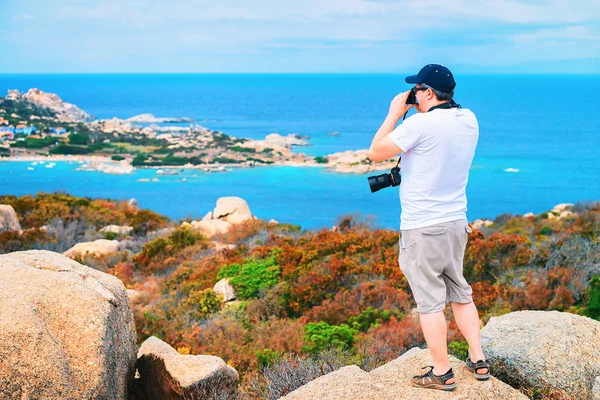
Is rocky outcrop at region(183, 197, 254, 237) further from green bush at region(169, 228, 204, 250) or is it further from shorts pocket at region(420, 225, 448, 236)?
shorts pocket at region(420, 225, 448, 236)

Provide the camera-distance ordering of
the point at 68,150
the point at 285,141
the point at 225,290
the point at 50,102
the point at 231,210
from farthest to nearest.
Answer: the point at 50,102 < the point at 285,141 < the point at 68,150 < the point at 231,210 < the point at 225,290

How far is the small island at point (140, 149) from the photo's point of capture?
2135 inches

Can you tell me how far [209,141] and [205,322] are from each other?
2506 inches

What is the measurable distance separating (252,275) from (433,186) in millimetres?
6207

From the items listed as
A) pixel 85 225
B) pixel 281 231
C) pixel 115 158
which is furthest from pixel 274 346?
pixel 115 158

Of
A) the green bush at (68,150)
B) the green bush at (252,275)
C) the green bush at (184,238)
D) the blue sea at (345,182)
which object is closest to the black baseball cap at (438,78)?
the green bush at (252,275)

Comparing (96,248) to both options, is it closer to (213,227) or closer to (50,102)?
(213,227)

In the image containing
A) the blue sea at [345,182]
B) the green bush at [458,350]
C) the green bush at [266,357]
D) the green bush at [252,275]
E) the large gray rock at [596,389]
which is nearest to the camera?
the large gray rock at [596,389]

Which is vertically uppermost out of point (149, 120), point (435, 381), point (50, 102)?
point (50, 102)

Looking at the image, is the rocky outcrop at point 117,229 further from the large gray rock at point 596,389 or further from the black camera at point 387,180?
the large gray rock at point 596,389

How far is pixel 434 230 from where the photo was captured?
3795 millimetres

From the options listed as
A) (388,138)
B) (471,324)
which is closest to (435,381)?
(471,324)

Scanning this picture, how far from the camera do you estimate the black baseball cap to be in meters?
3.83

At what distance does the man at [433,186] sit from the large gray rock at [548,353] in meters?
0.90
